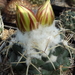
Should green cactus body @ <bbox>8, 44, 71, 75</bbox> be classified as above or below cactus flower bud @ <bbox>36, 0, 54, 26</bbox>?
below

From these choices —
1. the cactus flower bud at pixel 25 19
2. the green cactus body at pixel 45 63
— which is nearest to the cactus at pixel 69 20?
the green cactus body at pixel 45 63

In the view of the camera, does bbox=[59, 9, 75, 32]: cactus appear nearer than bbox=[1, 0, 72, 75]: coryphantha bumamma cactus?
No

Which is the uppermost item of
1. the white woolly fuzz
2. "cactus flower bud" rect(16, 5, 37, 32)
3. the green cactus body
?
"cactus flower bud" rect(16, 5, 37, 32)

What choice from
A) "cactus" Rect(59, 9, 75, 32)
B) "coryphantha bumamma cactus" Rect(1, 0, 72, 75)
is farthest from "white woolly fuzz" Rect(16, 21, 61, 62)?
"cactus" Rect(59, 9, 75, 32)

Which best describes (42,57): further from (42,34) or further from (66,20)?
(66,20)

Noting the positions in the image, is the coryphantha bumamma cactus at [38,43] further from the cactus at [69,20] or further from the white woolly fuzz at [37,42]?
the cactus at [69,20]

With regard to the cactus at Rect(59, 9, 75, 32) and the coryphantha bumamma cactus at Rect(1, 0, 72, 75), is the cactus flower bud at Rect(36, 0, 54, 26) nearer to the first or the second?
the coryphantha bumamma cactus at Rect(1, 0, 72, 75)

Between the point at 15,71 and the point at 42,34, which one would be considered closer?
the point at 42,34

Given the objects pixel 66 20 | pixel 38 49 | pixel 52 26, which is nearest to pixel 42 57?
pixel 38 49
